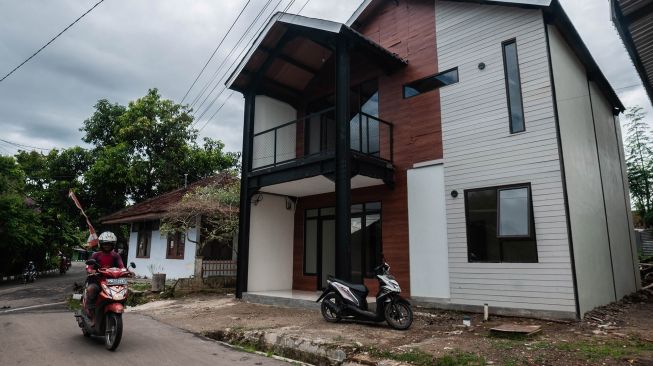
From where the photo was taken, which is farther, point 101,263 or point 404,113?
point 404,113

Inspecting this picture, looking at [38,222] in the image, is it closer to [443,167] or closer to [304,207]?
[304,207]

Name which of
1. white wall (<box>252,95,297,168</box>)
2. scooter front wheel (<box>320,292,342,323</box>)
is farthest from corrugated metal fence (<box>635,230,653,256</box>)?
scooter front wheel (<box>320,292,342,323</box>)

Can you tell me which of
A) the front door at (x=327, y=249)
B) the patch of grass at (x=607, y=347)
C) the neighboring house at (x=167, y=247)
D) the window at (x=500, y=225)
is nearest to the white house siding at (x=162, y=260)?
the neighboring house at (x=167, y=247)

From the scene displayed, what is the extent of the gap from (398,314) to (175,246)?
43.8 feet

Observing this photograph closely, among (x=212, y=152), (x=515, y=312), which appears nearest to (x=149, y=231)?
(x=212, y=152)

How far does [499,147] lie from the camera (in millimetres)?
8547

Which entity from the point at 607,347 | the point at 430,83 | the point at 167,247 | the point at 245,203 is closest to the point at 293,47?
the point at 430,83

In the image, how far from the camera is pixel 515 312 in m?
7.77

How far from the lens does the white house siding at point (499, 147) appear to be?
7.59 metres

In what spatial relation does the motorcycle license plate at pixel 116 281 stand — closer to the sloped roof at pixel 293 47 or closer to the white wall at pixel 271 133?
the white wall at pixel 271 133

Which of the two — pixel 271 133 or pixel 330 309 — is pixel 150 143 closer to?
pixel 271 133

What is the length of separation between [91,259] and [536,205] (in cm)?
783

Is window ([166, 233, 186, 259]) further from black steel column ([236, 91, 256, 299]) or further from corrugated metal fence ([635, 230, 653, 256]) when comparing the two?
corrugated metal fence ([635, 230, 653, 256])

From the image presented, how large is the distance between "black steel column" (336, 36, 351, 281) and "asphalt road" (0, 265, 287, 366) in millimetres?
3007
